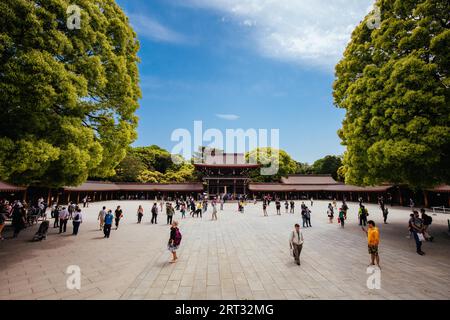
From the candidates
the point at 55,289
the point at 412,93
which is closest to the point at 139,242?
the point at 55,289

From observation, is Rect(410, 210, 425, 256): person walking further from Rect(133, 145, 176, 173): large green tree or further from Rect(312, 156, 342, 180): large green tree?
Rect(133, 145, 176, 173): large green tree

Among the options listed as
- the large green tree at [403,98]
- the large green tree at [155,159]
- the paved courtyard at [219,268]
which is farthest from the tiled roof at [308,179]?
the paved courtyard at [219,268]

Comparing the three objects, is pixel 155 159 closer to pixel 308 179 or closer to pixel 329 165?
pixel 308 179

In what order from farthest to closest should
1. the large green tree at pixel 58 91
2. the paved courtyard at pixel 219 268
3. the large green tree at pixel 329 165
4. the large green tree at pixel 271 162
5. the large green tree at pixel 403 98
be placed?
1. the large green tree at pixel 329 165
2. the large green tree at pixel 271 162
3. the large green tree at pixel 403 98
4. the large green tree at pixel 58 91
5. the paved courtyard at pixel 219 268

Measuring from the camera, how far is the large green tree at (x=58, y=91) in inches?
246

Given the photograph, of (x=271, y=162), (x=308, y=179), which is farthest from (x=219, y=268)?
(x=271, y=162)

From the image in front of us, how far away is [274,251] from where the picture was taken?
9.01 m

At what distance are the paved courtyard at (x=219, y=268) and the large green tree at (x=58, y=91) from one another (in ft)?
9.91

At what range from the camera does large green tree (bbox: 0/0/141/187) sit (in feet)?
20.5

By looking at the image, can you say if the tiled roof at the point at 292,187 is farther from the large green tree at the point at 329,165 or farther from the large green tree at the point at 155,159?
the large green tree at the point at 155,159

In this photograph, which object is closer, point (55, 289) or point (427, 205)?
point (55, 289)

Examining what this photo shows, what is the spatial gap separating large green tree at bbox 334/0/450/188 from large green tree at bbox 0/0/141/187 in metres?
11.6

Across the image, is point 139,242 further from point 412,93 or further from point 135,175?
point 135,175
